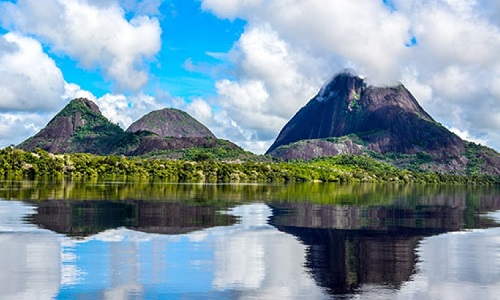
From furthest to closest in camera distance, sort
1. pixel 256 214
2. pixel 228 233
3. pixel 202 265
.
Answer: pixel 256 214
pixel 228 233
pixel 202 265

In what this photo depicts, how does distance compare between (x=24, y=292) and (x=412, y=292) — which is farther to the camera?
(x=412, y=292)

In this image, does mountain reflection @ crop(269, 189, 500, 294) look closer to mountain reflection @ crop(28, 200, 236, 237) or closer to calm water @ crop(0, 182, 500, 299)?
calm water @ crop(0, 182, 500, 299)

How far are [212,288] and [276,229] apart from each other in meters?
30.5

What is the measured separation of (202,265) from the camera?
139ft

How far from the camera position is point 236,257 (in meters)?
46.5

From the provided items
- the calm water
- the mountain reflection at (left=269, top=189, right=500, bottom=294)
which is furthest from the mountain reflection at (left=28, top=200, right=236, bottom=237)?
the mountain reflection at (left=269, top=189, right=500, bottom=294)

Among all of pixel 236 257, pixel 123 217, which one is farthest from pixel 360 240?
pixel 123 217

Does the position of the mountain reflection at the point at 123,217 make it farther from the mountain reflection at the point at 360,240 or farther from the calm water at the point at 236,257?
the mountain reflection at the point at 360,240

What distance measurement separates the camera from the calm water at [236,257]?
115 ft

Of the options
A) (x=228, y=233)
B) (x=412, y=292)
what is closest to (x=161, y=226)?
(x=228, y=233)

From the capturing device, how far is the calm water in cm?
3516

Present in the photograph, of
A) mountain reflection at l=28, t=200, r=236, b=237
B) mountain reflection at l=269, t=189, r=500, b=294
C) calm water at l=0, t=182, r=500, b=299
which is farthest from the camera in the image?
mountain reflection at l=28, t=200, r=236, b=237

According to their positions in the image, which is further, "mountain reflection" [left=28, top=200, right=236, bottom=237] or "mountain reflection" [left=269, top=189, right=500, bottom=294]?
"mountain reflection" [left=28, top=200, right=236, bottom=237]

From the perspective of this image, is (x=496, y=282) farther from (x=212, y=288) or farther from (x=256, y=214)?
(x=256, y=214)
